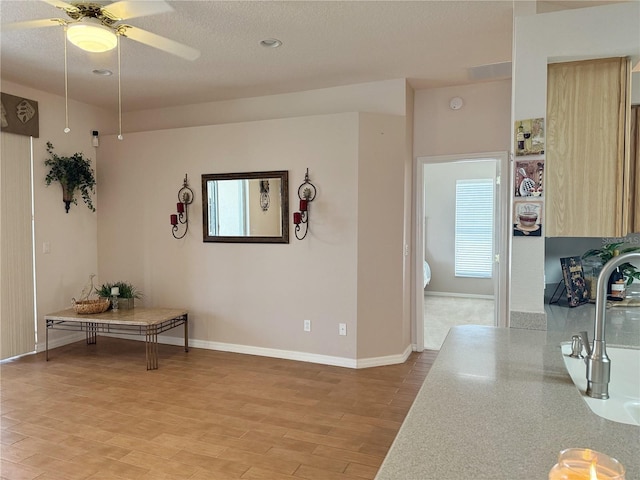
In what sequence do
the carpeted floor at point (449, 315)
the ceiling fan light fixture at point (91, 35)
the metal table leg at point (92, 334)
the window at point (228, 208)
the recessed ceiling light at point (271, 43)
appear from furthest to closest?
the carpeted floor at point (449, 315) < the metal table leg at point (92, 334) < the window at point (228, 208) < the recessed ceiling light at point (271, 43) < the ceiling fan light fixture at point (91, 35)

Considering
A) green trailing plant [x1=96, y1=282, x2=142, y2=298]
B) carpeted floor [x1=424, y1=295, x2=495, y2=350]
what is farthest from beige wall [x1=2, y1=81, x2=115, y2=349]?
carpeted floor [x1=424, y1=295, x2=495, y2=350]

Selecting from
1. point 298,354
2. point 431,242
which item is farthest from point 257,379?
point 431,242

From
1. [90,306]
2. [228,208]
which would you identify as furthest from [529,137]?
[90,306]

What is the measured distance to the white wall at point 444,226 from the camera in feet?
25.6

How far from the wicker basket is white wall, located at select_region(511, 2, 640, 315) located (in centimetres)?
413

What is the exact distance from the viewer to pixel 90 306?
447 centimetres

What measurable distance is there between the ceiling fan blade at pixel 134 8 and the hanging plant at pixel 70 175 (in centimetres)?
275

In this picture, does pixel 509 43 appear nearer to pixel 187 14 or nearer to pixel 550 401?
pixel 187 14

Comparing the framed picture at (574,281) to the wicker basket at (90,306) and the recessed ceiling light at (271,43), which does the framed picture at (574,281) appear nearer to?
the recessed ceiling light at (271,43)

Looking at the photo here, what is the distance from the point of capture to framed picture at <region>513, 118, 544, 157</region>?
2309 mm

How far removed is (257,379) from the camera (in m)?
3.84

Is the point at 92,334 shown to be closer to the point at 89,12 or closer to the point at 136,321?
the point at 136,321

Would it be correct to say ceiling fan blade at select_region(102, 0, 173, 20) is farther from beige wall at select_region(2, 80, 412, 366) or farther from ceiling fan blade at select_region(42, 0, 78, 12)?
beige wall at select_region(2, 80, 412, 366)

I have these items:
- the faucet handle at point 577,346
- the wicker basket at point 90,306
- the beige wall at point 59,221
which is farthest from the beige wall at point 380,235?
the beige wall at point 59,221
